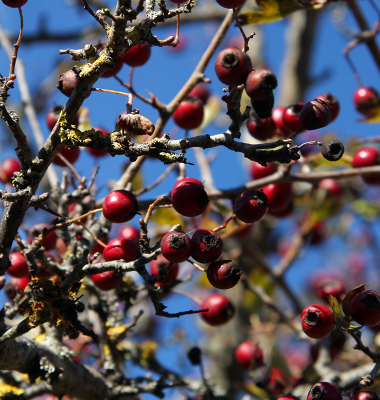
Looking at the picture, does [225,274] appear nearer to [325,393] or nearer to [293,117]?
[325,393]

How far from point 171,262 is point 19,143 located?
599 millimetres

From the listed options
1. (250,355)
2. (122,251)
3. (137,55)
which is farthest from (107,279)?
(250,355)

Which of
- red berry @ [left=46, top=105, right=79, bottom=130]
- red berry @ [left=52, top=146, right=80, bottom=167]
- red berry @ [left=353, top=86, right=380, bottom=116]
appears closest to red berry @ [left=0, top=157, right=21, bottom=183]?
red berry @ [left=52, top=146, right=80, bottom=167]

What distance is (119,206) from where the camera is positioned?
1546 millimetres

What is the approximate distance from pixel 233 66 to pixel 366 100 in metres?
1.47

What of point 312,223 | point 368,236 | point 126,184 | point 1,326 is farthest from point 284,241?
point 1,326

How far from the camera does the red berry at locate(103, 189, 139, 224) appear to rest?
1548 millimetres

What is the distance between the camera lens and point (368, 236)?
5.30 meters

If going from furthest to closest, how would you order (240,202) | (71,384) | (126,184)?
(126,184) → (71,384) → (240,202)

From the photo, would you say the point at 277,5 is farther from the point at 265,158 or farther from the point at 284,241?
the point at 284,241

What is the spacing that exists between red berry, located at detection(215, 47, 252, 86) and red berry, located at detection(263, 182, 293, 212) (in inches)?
34.8

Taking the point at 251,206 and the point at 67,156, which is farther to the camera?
the point at 67,156

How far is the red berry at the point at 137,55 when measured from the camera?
1977 mm

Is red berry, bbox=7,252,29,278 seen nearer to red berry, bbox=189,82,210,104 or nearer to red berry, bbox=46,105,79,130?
red berry, bbox=46,105,79,130
